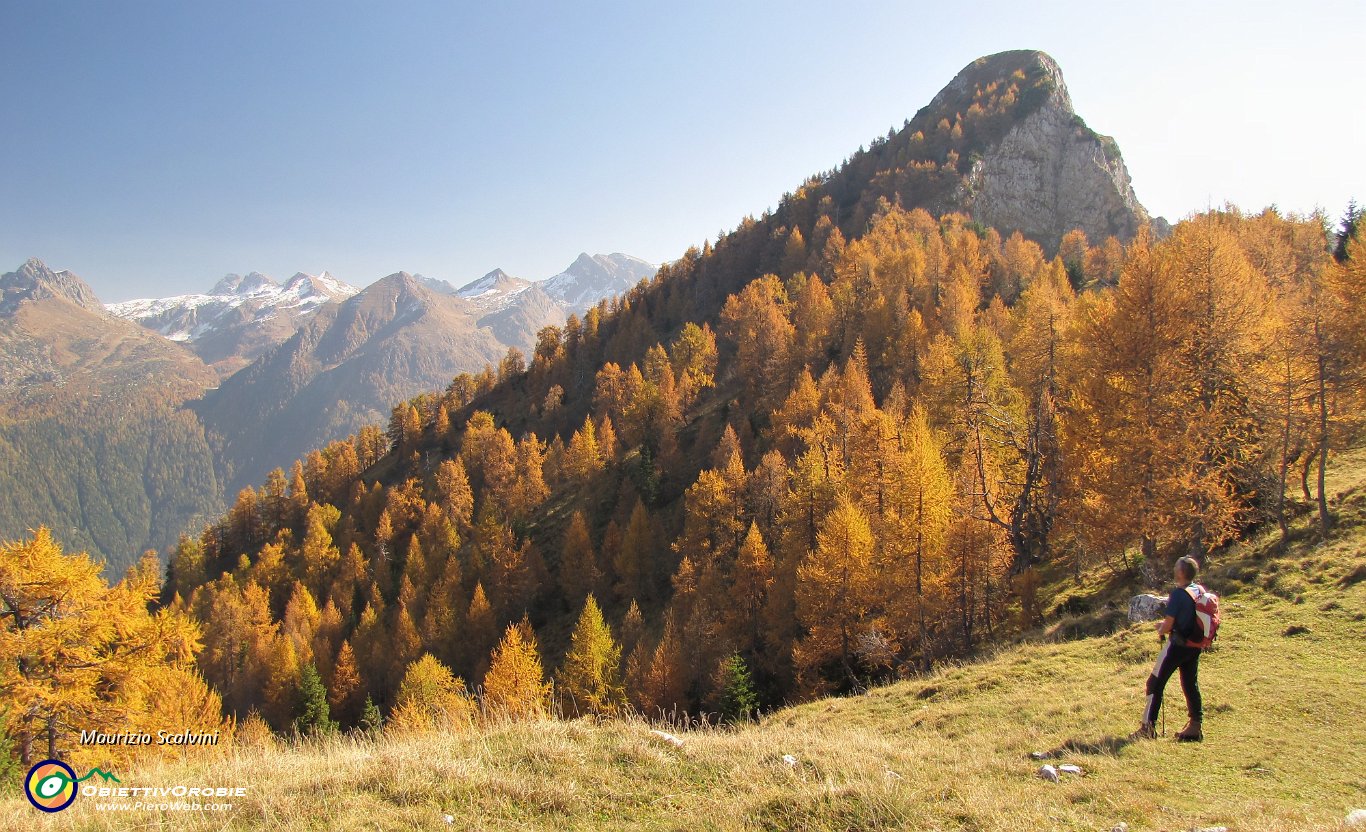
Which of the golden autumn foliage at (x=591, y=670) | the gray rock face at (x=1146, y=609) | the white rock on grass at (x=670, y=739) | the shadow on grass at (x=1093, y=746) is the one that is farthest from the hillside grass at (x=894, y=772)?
the golden autumn foliage at (x=591, y=670)

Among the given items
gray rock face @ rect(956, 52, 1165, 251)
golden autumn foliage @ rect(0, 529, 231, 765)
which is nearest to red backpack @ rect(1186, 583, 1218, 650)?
golden autumn foliage @ rect(0, 529, 231, 765)

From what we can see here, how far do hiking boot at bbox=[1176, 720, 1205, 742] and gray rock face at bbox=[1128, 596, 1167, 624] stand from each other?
360 inches

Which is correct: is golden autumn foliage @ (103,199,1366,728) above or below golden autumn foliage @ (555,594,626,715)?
above

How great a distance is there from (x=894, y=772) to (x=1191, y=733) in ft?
17.2

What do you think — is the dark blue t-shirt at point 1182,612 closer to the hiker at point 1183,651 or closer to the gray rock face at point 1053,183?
the hiker at point 1183,651

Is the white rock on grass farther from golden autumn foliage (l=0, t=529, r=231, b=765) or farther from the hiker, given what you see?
golden autumn foliage (l=0, t=529, r=231, b=765)

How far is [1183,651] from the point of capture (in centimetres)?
947

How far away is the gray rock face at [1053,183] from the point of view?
133750mm

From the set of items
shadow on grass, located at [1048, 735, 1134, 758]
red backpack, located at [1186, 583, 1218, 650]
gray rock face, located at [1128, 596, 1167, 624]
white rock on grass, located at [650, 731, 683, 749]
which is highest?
red backpack, located at [1186, 583, 1218, 650]

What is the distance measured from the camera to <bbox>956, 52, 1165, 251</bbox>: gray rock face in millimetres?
133750

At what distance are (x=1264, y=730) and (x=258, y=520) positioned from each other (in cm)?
13661

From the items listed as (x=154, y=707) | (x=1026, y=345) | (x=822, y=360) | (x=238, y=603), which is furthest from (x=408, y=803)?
(x=238, y=603)

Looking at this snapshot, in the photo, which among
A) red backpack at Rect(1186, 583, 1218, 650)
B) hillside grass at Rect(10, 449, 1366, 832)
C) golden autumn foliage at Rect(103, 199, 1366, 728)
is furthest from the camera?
golden autumn foliage at Rect(103, 199, 1366, 728)

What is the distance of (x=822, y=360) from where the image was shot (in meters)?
71.2
